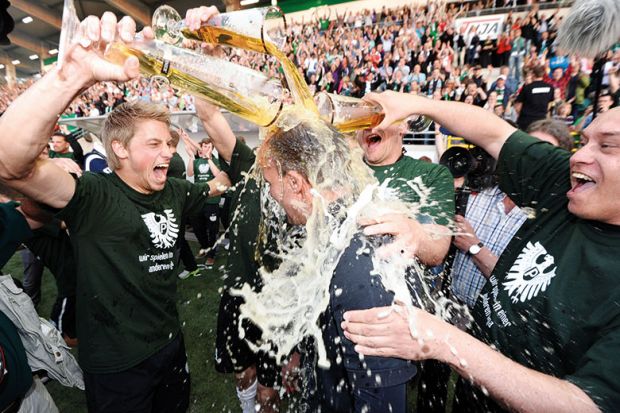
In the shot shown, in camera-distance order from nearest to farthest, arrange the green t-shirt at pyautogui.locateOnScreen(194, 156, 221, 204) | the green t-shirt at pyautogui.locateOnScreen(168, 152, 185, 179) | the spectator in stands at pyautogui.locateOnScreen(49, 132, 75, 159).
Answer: the green t-shirt at pyautogui.locateOnScreen(168, 152, 185, 179) → the spectator in stands at pyautogui.locateOnScreen(49, 132, 75, 159) → the green t-shirt at pyautogui.locateOnScreen(194, 156, 221, 204)

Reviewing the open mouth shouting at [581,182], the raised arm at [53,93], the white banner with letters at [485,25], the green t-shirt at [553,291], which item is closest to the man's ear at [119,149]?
the raised arm at [53,93]

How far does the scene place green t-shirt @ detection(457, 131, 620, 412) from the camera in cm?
101

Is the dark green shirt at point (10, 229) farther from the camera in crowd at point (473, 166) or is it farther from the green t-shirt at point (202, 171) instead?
the green t-shirt at point (202, 171)

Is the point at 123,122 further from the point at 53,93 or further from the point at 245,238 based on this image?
the point at 245,238

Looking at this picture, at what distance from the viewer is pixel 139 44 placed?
4.23 feet

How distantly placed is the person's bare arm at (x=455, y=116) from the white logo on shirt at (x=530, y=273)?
0.68 m

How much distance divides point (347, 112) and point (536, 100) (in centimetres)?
664

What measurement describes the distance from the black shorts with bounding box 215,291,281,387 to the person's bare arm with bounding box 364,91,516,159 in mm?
1702

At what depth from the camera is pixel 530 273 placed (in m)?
1.38

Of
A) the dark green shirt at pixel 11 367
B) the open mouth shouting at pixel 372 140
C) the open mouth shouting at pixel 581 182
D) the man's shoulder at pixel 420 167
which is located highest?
the open mouth shouting at pixel 372 140

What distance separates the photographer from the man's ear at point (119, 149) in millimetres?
1937

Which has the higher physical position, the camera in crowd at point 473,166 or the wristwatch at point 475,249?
the camera in crowd at point 473,166

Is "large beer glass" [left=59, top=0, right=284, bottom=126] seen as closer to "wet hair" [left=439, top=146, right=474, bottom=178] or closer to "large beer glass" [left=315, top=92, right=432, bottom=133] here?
"large beer glass" [left=315, top=92, right=432, bottom=133]

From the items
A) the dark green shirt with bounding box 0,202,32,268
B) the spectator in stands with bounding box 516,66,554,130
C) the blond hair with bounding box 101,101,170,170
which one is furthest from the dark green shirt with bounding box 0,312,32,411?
the spectator in stands with bounding box 516,66,554,130
